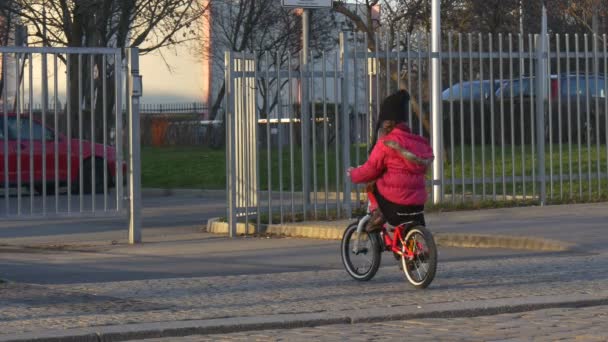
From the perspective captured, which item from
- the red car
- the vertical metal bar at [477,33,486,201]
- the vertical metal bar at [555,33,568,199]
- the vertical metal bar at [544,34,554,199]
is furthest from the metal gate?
the vertical metal bar at [555,33,568,199]

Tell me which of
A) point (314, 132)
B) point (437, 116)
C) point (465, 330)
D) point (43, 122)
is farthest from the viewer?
point (437, 116)

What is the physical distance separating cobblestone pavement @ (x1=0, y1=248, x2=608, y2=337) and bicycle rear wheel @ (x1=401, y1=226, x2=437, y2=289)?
0.12m

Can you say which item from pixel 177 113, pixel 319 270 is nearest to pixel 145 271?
pixel 319 270

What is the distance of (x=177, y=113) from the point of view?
50531mm

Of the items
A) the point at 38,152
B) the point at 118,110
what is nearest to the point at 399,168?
the point at 118,110

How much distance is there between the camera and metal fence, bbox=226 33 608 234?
1591cm

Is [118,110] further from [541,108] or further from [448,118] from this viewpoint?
[541,108]

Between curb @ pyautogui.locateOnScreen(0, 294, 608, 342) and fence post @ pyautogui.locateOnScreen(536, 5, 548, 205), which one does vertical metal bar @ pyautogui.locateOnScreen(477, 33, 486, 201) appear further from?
curb @ pyautogui.locateOnScreen(0, 294, 608, 342)

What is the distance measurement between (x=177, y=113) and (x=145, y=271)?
3856 centimetres

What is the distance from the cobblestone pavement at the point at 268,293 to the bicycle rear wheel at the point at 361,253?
A: 0.12 m

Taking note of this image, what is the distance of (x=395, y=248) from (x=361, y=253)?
0.49 m

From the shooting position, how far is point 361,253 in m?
11.0

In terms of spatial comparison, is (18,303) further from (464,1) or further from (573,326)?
(464,1)

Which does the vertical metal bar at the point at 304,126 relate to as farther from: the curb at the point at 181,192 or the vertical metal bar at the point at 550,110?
the curb at the point at 181,192
